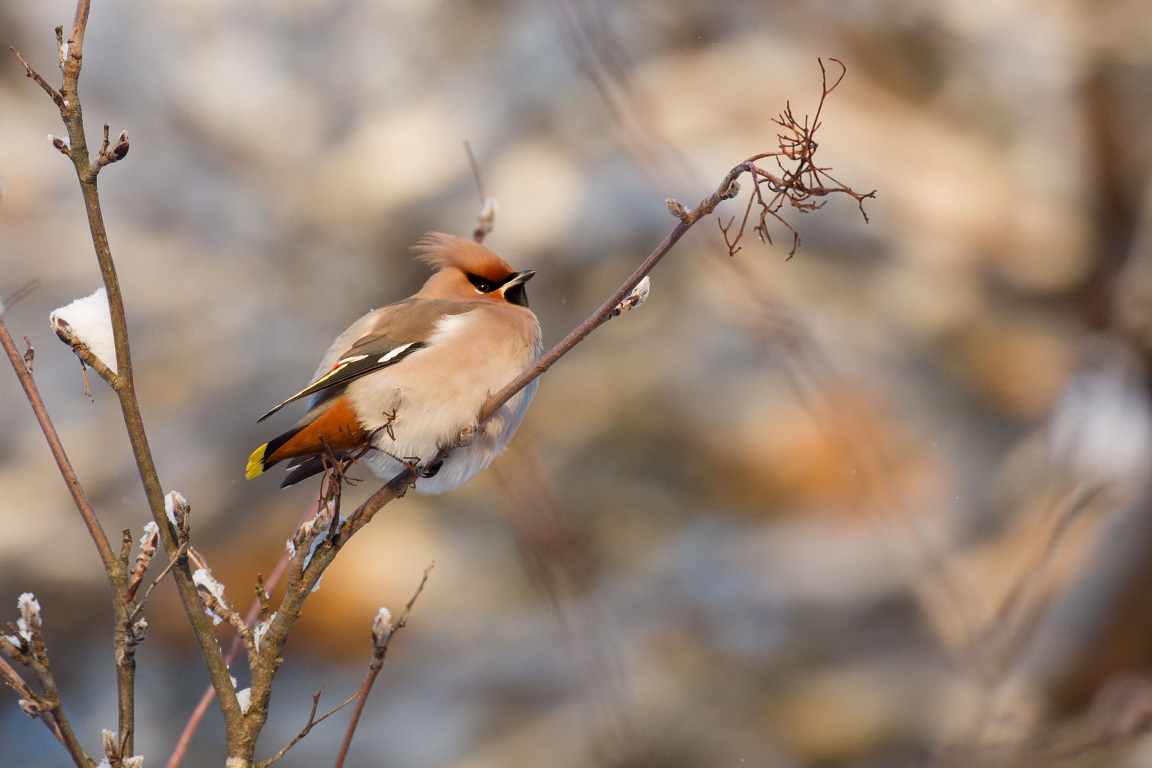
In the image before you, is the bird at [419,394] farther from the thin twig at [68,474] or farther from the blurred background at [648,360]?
the blurred background at [648,360]

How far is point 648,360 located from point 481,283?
6.24 ft

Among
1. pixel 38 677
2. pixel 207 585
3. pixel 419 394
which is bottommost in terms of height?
pixel 38 677

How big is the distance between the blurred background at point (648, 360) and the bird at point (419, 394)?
1.76 metres

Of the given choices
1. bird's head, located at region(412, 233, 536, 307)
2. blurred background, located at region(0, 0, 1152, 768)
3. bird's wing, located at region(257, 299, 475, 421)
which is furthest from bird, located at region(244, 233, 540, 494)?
blurred background, located at region(0, 0, 1152, 768)

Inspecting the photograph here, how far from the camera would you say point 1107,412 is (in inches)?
147

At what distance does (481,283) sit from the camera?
2709mm

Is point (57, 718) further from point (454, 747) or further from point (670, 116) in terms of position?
point (670, 116)

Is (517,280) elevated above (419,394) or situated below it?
above

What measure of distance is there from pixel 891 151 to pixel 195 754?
358 centimetres

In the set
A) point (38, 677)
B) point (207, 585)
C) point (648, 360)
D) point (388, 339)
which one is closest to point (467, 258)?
point (388, 339)

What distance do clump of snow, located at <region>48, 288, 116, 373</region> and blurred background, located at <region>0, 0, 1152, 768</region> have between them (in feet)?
9.23

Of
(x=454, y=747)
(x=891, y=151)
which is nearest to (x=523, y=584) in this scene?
(x=454, y=747)

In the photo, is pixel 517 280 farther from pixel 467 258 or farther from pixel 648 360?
pixel 648 360

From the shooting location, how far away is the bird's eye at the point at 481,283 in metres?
2.70
